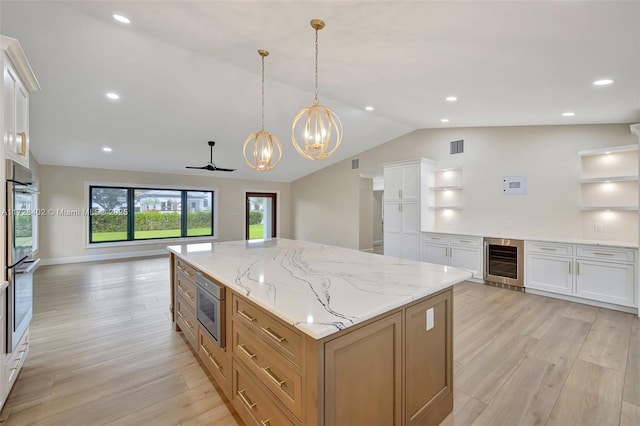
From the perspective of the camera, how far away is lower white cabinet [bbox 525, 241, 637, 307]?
3621mm

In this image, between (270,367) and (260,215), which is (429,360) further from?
(260,215)

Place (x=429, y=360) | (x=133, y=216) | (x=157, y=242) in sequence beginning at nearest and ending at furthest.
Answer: (x=429, y=360), (x=133, y=216), (x=157, y=242)

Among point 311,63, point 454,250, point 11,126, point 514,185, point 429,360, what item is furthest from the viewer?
point 454,250

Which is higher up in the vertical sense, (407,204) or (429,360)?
(407,204)

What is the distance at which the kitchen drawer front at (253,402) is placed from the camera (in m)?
1.40

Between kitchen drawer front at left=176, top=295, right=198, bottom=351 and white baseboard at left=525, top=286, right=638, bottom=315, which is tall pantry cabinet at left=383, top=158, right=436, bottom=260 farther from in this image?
kitchen drawer front at left=176, top=295, right=198, bottom=351

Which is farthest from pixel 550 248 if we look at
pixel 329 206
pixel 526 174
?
pixel 329 206

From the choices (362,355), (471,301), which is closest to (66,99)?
(362,355)

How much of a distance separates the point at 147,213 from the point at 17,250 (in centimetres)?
623

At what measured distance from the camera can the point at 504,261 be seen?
472 cm

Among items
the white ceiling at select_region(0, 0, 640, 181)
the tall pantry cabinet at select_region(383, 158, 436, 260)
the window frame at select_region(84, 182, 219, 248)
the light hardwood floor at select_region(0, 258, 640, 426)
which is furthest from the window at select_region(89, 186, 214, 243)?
the tall pantry cabinet at select_region(383, 158, 436, 260)

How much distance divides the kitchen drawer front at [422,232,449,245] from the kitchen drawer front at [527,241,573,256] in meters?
1.28

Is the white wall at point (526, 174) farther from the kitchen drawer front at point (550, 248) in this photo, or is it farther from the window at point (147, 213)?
the window at point (147, 213)

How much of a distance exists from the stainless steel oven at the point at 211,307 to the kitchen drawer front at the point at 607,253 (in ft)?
15.5
